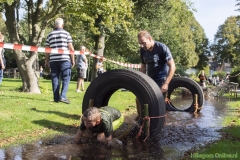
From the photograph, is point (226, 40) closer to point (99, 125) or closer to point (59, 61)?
point (59, 61)

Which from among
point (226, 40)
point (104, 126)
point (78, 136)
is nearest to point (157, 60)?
point (104, 126)

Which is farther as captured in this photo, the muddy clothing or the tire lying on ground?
the tire lying on ground

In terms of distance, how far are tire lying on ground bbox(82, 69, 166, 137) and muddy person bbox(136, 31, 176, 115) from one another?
2.10ft

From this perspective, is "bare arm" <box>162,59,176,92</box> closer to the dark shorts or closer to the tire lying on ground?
the tire lying on ground

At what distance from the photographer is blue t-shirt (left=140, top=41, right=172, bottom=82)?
642 cm

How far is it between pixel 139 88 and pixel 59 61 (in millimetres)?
3494

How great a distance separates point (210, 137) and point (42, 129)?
3.03 metres

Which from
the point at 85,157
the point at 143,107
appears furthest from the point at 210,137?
the point at 85,157

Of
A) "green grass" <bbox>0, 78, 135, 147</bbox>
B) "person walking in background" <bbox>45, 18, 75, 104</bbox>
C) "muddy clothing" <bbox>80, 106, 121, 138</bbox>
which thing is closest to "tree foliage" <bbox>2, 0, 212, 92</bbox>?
"person walking in background" <bbox>45, 18, 75, 104</bbox>

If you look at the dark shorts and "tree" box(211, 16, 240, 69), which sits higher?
"tree" box(211, 16, 240, 69)

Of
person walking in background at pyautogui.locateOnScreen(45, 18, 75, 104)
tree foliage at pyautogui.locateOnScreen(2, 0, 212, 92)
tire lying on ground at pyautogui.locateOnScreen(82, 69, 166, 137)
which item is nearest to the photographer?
tire lying on ground at pyautogui.locateOnScreen(82, 69, 166, 137)

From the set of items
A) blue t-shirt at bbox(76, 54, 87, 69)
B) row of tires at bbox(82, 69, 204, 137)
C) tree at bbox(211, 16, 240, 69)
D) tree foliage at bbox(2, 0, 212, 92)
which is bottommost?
row of tires at bbox(82, 69, 204, 137)

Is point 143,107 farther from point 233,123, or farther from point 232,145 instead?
point 233,123

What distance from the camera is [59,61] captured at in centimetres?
857
